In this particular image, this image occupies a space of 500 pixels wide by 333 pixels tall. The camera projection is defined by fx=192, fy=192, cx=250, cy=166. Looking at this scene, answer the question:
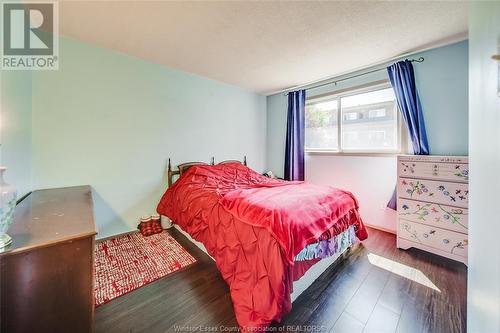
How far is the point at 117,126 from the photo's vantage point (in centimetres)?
254

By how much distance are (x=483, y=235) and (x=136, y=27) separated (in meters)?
3.04

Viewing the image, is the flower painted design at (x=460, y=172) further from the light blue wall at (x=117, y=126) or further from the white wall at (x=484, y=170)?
the light blue wall at (x=117, y=126)

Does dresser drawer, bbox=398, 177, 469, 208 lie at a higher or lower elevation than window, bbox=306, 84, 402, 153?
lower

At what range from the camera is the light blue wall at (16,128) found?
4.62 feet

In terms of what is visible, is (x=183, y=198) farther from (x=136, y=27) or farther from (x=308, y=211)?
(x=136, y=27)

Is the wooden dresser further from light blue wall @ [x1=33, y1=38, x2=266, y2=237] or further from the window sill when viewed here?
the window sill

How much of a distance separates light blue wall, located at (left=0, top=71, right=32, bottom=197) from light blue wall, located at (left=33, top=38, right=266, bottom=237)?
156 mm

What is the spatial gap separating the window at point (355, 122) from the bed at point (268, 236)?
1390mm

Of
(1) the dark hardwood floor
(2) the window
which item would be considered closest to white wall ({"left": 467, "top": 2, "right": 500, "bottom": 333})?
(1) the dark hardwood floor

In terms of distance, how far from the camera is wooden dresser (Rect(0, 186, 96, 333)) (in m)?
0.81

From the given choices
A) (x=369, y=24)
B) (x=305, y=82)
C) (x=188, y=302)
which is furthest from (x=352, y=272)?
(x=305, y=82)

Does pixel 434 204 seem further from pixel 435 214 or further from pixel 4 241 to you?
pixel 4 241

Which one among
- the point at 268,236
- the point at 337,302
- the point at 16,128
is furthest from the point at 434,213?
the point at 16,128

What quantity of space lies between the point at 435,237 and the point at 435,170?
2.41 feet
